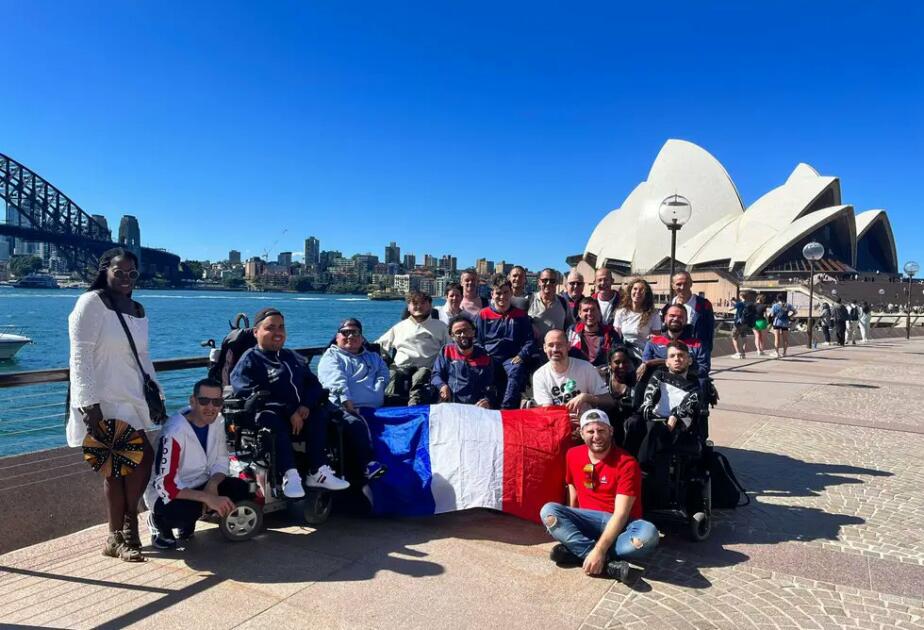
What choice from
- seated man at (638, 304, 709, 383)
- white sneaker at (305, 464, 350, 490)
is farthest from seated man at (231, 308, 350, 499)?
seated man at (638, 304, 709, 383)

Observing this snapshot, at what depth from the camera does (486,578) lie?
3.20m

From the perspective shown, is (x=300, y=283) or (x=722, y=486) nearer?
(x=722, y=486)

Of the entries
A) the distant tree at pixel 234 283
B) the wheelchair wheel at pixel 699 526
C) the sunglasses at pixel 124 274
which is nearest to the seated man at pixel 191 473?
the sunglasses at pixel 124 274

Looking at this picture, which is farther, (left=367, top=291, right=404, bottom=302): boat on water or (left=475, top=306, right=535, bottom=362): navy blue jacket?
(left=367, top=291, right=404, bottom=302): boat on water

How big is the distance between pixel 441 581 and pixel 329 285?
157031mm

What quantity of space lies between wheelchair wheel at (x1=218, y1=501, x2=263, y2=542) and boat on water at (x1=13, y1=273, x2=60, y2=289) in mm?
160503

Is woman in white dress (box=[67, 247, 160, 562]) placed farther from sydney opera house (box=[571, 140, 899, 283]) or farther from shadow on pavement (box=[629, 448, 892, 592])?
sydney opera house (box=[571, 140, 899, 283])

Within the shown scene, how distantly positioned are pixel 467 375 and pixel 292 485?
5.32 ft

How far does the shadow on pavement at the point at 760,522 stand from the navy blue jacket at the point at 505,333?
189cm

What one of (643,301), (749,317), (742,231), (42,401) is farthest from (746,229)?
(643,301)

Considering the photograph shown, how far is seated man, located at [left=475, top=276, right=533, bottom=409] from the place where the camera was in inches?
203

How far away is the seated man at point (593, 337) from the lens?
5.24 meters

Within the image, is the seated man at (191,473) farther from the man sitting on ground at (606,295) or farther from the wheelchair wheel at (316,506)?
the man sitting on ground at (606,295)

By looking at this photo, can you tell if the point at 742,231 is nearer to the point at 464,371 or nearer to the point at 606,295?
the point at 606,295
